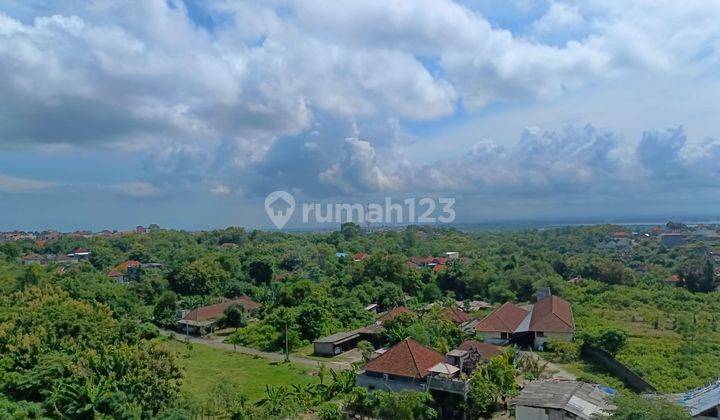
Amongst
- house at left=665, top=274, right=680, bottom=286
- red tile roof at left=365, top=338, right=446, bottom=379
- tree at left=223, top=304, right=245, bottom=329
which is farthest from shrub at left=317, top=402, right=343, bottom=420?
house at left=665, top=274, right=680, bottom=286

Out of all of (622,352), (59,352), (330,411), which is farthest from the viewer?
(622,352)

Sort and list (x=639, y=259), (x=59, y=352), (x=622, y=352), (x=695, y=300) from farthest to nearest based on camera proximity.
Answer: (x=639, y=259), (x=695, y=300), (x=622, y=352), (x=59, y=352)

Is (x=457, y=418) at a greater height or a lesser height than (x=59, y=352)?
lesser

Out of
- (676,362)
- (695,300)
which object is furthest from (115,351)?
(695,300)

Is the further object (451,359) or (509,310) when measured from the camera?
(509,310)

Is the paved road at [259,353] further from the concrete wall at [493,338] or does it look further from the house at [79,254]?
the house at [79,254]

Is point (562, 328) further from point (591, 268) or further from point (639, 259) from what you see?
point (639, 259)

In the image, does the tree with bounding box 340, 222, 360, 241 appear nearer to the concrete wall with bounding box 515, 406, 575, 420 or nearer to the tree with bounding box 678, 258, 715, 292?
the tree with bounding box 678, 258, 715, 292

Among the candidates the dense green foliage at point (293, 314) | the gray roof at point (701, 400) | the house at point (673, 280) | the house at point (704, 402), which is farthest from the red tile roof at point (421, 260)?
the house at point (704, 402)
